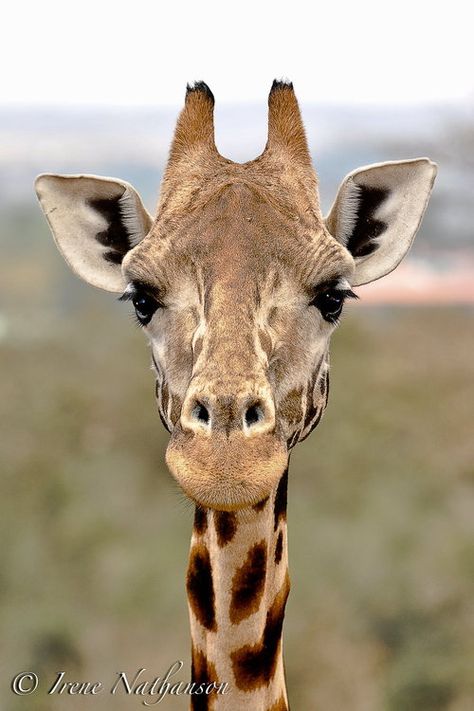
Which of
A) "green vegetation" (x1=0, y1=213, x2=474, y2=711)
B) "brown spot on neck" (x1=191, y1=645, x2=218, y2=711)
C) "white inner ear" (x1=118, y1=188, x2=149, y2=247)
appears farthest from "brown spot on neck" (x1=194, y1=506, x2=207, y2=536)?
"green vegetation" (x1=0, y1=213, x2=474, y2=711)

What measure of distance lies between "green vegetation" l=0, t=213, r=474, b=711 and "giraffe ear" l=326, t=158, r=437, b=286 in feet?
39.1

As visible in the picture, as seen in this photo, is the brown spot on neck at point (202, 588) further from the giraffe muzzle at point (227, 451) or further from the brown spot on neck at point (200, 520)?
the giraffe muzzle at point (227, 451)

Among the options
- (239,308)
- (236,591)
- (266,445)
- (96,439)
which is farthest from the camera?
(96,439)

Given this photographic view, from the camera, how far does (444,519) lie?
23.1m

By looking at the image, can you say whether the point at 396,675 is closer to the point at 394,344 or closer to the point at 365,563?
the point at 365,563

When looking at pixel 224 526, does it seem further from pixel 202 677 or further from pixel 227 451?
pixel 227 451

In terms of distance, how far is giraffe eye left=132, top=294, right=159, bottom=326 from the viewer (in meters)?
4.23

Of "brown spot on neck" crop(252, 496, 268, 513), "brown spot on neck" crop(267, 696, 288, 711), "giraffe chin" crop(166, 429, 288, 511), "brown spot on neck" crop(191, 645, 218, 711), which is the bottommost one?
"brown spot on neck" crop(267, 696, 288, 711)

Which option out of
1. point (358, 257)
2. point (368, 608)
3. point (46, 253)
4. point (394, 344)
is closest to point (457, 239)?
point (394, 344)

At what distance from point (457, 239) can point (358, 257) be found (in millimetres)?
34896

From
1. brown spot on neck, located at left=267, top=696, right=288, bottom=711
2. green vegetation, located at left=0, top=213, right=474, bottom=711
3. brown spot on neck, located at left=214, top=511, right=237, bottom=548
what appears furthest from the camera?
green vegetation, located at left=0, top=213, right=474, bottom=711

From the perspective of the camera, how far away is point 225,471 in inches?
134

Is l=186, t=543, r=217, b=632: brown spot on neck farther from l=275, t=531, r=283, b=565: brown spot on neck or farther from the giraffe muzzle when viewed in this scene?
the giraffe muzzle

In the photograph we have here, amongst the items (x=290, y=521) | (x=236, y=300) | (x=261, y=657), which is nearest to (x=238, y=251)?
(x=236, y=300)
